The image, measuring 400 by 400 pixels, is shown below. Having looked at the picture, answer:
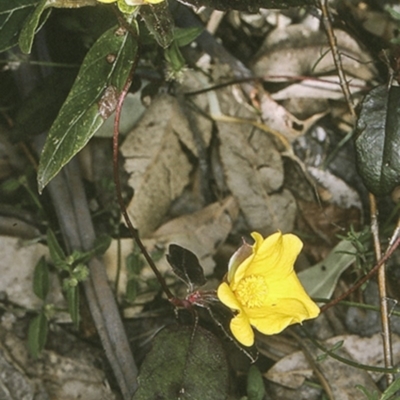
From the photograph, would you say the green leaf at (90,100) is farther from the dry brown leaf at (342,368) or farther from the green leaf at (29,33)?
the dry brown leaf at (342,368)

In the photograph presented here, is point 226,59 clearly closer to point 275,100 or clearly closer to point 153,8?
point 275,100

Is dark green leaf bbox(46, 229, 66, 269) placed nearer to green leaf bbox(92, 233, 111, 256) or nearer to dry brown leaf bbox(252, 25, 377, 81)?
green leaf bbox(92, 233, 111, 256)

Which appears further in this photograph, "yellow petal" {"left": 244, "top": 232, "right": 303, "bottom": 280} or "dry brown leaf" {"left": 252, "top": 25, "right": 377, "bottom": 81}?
"dry brown leaf" {"left": 252, "top": 25, "right": 377, "bottom": 81}

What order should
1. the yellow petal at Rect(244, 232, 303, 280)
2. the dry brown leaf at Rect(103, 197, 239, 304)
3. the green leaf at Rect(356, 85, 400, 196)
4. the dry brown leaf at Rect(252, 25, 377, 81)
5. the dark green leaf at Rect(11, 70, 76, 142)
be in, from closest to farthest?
1. the yellow petal at Rect(244, 232, 303, 280)
2. the green leaf at Rect(356, 85, 400, 196)
3. the dark green leaf at Rect(11, 70, 76, 142)
4. the dry brown leaf at Rect(103, 197, 239, 304)
5. the dry brown leaf at Rect(252, 25, 377, 81)

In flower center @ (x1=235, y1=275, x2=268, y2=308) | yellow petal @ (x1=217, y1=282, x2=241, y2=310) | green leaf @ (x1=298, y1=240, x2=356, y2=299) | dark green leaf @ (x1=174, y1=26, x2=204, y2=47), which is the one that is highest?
dark green leaf @ (x1=174, y1=26, x2=204, y2=47)

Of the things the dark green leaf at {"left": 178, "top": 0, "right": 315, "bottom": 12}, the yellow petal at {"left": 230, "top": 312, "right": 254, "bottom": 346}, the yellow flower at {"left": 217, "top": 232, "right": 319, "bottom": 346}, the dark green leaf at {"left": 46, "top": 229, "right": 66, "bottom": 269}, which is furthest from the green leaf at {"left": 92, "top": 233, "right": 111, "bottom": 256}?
the dark green leaf at {"left": 178, "top": 0, "right": 315, "bottom": 12}

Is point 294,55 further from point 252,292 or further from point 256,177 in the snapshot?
point 252,292

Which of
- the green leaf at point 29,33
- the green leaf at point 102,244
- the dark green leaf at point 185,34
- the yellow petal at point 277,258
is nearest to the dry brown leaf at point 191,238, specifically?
the green leaf at point 102,244

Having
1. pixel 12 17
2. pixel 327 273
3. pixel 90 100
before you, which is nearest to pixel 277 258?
pixel 327 273

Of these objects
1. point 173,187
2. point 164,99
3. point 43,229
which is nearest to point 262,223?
point 173,187
